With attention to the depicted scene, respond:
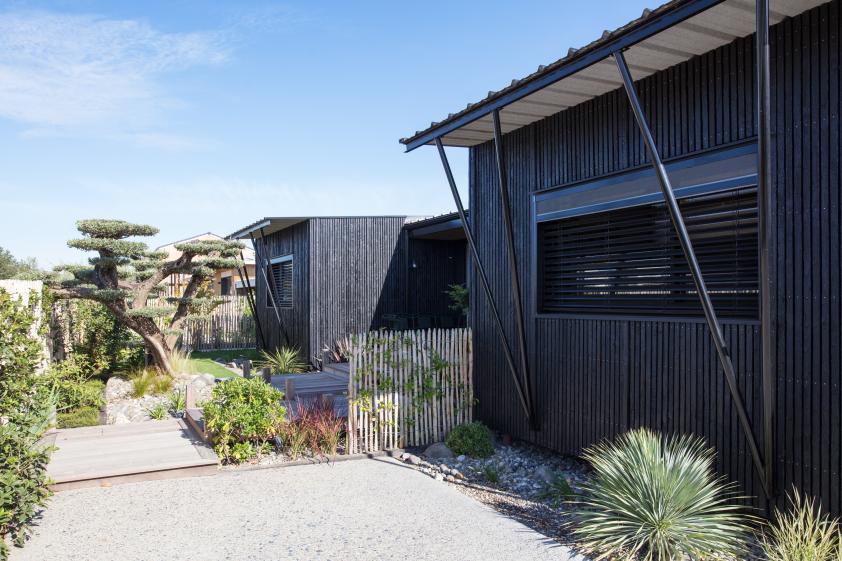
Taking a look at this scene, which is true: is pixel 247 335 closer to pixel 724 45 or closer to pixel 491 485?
pixel 491 485

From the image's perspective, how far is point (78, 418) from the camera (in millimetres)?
9039

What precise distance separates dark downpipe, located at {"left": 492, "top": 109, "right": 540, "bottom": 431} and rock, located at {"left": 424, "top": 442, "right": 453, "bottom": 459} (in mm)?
1075

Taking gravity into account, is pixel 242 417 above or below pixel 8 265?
below

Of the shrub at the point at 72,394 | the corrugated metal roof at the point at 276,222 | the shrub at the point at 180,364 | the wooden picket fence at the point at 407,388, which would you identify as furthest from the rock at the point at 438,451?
the corrugated metal roof at the point at 276,222

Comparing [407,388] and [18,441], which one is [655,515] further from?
Result: [18,441]

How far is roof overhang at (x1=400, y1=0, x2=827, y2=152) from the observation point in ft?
15.1

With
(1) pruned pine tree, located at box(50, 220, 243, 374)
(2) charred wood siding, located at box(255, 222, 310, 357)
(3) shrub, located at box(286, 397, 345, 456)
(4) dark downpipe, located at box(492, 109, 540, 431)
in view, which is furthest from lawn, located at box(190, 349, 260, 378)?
(4) dark downpipe, located at box(492, 109, 540, 431)

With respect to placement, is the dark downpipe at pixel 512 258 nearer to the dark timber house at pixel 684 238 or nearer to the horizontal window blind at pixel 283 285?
the dark timber house at pixel 684 238

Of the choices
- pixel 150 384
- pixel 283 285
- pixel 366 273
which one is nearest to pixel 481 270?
pixel 366 273

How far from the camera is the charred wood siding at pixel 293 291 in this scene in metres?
14.4

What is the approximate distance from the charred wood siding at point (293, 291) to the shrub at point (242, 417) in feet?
22.5

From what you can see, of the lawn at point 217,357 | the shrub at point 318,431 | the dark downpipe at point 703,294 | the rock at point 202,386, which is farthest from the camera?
the lawn at point 217,357

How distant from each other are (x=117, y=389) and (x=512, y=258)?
8362mm

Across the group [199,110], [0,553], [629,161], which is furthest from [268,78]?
[0,553]
